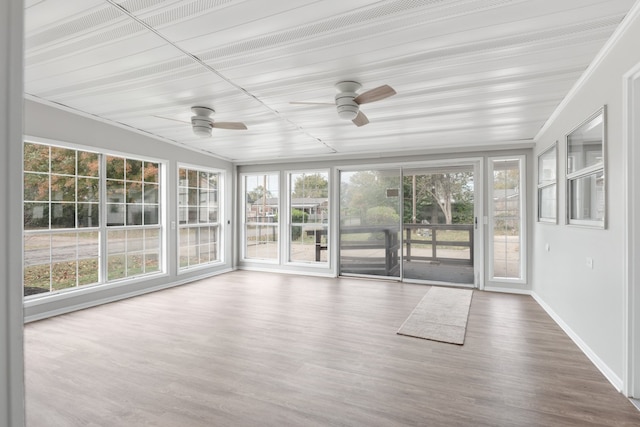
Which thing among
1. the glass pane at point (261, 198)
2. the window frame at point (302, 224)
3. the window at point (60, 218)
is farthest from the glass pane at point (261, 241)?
the window at point (60, 218)

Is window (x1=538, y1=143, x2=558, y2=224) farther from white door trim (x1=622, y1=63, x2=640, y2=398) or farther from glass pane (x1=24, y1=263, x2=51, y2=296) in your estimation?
glass pane (x1=24, y1=263, x2=51, y2=296)

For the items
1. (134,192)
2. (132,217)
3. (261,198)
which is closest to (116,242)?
(132,217)

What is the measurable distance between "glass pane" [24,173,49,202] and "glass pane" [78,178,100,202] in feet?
1.31

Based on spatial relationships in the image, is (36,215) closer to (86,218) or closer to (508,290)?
(86,218)

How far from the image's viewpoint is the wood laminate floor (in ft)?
7.15

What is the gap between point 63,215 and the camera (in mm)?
4285

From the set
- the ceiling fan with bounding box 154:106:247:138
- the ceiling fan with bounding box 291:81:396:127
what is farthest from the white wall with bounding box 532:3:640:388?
the ceiling fan with bounding box 154:106:247:138

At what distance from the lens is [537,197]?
16.3 ft

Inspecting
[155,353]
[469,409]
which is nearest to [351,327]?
[469,409]

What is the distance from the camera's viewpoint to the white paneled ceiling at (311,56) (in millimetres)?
2104

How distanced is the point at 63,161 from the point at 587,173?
19.1 feet

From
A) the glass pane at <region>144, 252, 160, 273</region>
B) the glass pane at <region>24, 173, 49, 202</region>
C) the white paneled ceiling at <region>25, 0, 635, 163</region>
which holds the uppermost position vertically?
the white paneled ceiling at <region>25, 0, 635, 163</region>

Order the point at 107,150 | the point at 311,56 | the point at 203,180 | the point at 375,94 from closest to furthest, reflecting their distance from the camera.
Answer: the point at 311,56 → the point at 375,94 → the point at 107,150 → the point at 203,180

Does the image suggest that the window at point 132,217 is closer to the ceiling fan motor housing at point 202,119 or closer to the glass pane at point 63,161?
the glass pane at point 63,161
